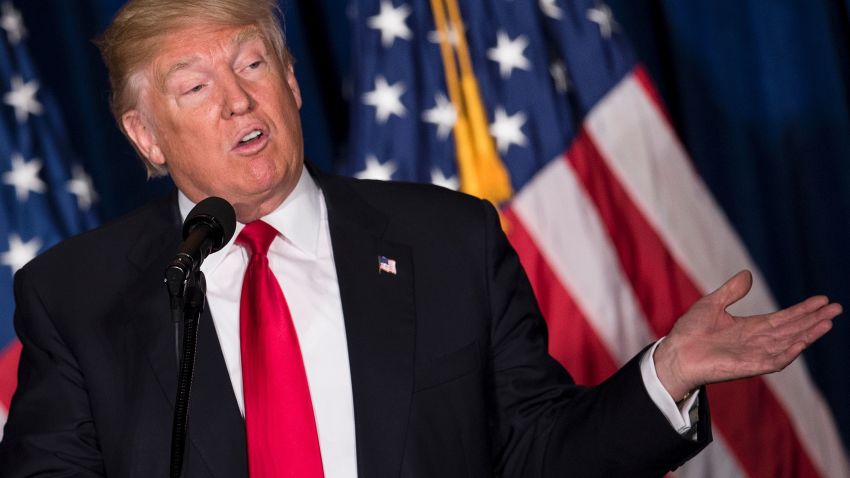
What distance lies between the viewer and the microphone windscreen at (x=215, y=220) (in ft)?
4.78

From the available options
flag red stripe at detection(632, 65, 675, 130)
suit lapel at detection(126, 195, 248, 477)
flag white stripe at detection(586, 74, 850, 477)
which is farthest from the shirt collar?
flag red stripe at detection(632, 65, 675, 130)

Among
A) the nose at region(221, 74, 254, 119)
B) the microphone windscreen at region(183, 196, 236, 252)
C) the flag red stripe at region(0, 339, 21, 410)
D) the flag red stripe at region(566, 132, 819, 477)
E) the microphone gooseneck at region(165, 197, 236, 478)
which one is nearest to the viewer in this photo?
the microphone gooseneck at region(165, 197, 236, 478)

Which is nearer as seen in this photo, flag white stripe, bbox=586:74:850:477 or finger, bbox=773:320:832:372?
finger, bbox=773:320:832:372

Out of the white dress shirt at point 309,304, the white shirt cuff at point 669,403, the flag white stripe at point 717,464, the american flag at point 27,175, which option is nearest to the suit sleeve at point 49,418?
the white dress shirt at point 309,304

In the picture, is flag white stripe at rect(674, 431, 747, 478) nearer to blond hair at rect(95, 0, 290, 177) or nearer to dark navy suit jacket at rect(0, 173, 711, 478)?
dark navy suit jacket at rect(0, 173, 711, 478)

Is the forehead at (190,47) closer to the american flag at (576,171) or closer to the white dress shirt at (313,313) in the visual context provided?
the white dress shirt at (313,313)

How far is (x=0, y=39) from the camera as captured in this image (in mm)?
2988

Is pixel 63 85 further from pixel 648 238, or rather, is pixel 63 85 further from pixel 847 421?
pixel 847 421

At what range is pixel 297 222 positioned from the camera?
198cm

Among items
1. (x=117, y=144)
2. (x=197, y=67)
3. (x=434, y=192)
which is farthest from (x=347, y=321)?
(x=117, y=144)

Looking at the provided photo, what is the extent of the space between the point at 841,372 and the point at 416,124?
136 centimetres

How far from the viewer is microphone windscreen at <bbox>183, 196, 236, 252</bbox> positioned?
1.46 metres

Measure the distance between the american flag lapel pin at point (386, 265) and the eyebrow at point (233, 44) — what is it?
46 cm

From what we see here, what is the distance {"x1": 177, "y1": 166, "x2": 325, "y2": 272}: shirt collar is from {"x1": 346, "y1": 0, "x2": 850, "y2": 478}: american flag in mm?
1046
